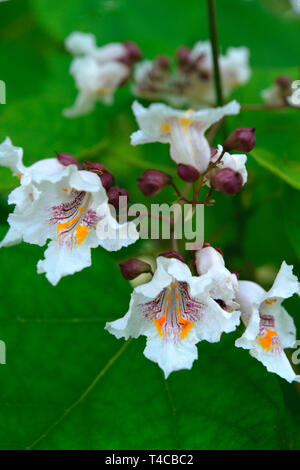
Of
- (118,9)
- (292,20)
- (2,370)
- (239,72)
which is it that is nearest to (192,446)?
(2,370)

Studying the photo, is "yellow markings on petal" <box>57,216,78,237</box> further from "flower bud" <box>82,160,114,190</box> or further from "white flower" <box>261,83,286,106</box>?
"white flower" <box>261,83,286,106</box>

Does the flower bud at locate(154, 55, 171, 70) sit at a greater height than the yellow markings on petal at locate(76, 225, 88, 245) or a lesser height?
greater

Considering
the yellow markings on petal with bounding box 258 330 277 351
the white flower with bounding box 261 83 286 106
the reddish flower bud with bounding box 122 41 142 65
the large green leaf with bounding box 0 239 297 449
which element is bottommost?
the large green leaf with bounding box 0 239 297 449

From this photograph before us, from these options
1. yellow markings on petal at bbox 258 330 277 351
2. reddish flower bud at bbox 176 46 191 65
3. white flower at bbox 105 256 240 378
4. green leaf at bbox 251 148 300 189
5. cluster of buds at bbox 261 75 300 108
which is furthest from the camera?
reddish flower bud at bbox 176 46 191 65

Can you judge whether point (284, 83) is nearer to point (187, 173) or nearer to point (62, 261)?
point (187, 173)

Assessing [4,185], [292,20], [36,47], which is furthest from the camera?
[292,20]

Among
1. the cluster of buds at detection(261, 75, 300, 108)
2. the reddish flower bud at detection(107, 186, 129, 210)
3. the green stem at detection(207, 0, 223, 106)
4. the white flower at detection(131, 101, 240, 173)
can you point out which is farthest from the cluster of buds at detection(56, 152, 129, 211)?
the cluster of buds at detection(261, 75, 300, 108)

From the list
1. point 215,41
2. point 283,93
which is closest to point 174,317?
point 215,41
